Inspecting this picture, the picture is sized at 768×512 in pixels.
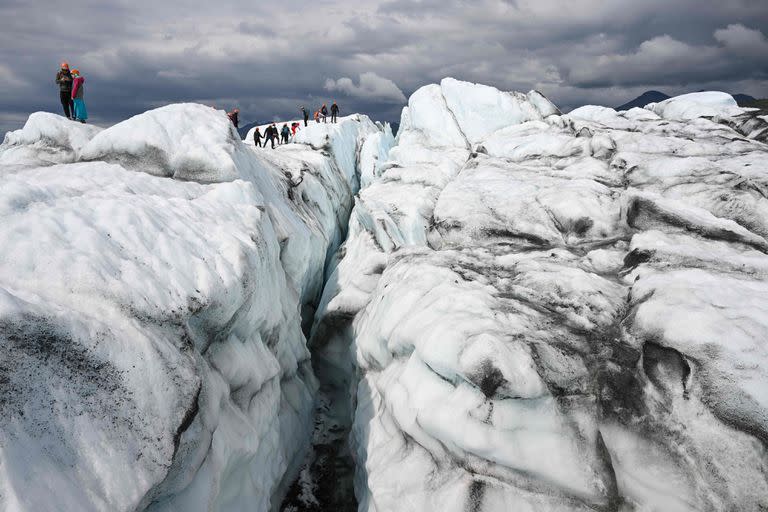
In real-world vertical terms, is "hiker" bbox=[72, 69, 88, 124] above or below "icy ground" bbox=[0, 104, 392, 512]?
above

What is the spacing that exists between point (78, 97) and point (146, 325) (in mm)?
11358

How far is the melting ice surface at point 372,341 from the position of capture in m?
4.23

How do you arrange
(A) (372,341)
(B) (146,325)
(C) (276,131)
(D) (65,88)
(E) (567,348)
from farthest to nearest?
(C) (276,131), (D) (65,88), (A) (372,341), (E) (567,348), (B) (146,325)

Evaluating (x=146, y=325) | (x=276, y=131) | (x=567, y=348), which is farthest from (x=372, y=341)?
(x=276, y=131)

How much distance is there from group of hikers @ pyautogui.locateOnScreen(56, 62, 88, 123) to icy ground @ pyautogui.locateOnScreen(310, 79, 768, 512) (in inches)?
383

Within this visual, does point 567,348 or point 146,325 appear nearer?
point 146,325

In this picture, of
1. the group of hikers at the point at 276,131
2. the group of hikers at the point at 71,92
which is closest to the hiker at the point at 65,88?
the group of hikers at the point at 71,92

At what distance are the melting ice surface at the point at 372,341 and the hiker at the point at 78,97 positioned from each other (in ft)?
4.87

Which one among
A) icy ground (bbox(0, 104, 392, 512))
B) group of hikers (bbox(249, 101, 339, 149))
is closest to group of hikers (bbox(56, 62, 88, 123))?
icy ground (bbox(0, 104, 392, 512))

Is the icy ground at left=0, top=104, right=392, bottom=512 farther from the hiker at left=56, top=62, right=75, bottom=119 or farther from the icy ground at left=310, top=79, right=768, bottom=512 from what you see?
the icy ground at left=310, top=79, right=768, bottom=512

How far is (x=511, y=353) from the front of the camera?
6.52 meters

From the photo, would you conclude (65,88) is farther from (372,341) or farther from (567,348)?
(567,348)

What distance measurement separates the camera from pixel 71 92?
12047 mm

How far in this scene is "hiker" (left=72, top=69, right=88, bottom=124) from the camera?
11.8 meters
